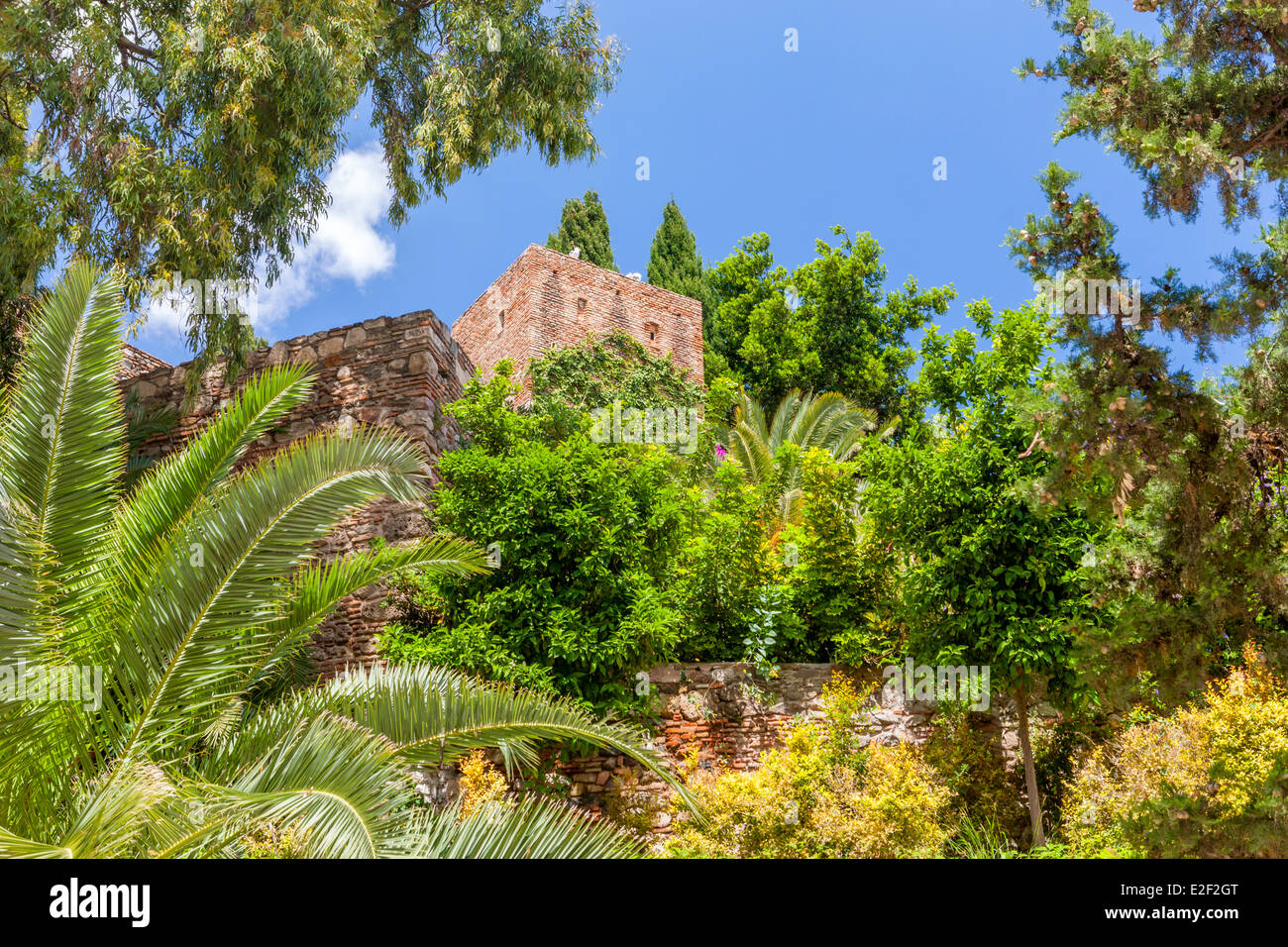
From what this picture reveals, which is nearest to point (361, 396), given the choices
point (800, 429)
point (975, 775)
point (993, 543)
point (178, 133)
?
point (178, 133)

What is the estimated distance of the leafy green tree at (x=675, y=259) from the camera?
2702 cm

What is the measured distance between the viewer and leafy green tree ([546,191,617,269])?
26969 mm

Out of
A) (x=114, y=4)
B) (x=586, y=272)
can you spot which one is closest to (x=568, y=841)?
(x=114, y=4)

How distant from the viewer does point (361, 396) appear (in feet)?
30.9

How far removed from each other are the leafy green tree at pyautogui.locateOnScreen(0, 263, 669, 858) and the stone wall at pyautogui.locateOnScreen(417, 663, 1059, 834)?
109 inches

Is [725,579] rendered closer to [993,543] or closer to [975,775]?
[993,543]

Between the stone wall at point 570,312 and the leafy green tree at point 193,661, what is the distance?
12.4m

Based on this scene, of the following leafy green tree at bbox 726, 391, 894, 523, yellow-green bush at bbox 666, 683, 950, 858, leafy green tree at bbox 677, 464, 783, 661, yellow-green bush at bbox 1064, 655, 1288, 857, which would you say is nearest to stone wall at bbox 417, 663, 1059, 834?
leafy green tree at bbox 677, 464, 783, 661

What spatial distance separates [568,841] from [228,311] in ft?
21.6

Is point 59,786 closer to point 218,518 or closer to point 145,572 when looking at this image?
point 145,572

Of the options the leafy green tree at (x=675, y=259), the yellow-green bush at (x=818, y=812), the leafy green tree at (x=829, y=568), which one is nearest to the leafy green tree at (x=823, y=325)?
the leafy green tree at (x=675, y=259)

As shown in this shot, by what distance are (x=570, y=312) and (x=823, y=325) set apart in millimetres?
7590

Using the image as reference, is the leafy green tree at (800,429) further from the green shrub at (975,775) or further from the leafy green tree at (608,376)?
the green shrub at (975,775)
